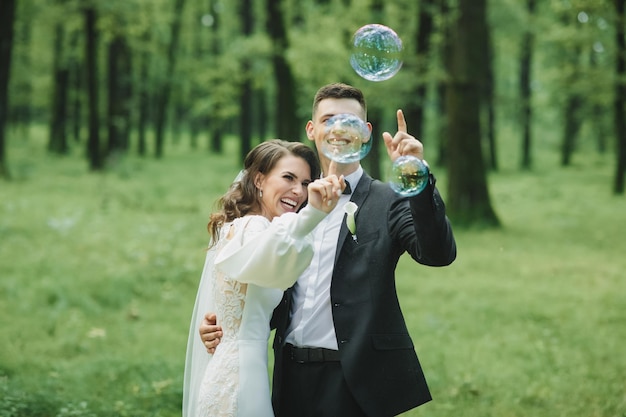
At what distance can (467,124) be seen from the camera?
15617 millimetres

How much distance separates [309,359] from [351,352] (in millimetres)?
237

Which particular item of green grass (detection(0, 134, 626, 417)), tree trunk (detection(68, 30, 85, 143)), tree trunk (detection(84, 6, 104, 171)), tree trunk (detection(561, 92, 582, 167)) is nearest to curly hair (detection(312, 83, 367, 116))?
green grass (detection(0, 134, 626, 417))

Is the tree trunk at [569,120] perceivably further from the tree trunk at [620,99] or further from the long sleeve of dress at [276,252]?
the long sleeve of dress at [276,252]

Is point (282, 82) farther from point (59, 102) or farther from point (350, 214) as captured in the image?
point (59, 102)

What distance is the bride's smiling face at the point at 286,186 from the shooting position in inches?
142

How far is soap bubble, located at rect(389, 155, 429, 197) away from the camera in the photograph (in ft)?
10.4

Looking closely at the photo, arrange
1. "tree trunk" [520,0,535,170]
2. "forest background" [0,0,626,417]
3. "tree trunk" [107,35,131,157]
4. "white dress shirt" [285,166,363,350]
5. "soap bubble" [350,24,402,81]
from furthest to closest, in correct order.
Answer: "tree trunk" [520,0,535,170] < "tree trunk" [107,35,131,157] < "forest background" [0,0,626,417] < "soap bubble" [350,24,402,81] < "white dress shirt" [285,166,363,350]

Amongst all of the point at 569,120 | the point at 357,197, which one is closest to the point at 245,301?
the point at 357,197

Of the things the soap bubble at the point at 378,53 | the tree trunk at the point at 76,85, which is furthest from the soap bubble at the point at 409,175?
the tree trunk at the point at 76,85

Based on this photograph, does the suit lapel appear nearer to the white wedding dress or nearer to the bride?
the bride

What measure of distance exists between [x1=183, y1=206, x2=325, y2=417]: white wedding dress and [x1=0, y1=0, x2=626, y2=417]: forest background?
2444mm

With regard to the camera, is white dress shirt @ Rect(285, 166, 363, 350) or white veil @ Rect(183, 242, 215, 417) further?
white veil @ Rect(183, 242, 215, 417)

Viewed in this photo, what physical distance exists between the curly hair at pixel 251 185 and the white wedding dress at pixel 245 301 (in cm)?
12

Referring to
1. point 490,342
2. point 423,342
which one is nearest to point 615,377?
point 490,342
